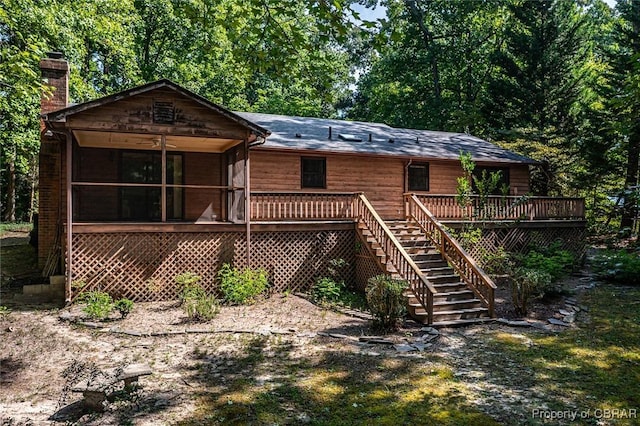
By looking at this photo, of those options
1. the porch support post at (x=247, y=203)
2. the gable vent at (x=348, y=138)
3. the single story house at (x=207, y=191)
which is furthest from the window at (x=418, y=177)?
the porch support post at (x=247, y=203)

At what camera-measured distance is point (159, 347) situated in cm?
781

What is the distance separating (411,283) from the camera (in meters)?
10.9

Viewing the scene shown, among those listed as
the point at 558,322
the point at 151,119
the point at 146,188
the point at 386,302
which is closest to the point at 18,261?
the point at 146,188

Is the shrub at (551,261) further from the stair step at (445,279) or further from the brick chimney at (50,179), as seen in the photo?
the brick chimney at (50,179)

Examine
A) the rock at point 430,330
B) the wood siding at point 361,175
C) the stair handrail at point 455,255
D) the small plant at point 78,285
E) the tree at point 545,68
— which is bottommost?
the rock at point 430,330

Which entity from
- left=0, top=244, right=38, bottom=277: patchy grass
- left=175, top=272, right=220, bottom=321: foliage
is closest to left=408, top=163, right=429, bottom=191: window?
left=175, top=272, right=220, bottom=321: foliage

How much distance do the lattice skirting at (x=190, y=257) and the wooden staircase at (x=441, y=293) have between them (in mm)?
2070

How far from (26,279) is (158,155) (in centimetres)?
543

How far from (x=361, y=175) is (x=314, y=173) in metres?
1.79

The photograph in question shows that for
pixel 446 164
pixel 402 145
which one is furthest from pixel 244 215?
pixel 446 164

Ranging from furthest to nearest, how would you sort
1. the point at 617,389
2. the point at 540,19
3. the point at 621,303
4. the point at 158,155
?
1. the point at 540,19
2. the point at 158,155
3. the point at 621,303
4. the point at 617,389

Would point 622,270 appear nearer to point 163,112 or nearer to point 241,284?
point 241,284

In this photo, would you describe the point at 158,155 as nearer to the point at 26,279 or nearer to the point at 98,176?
the point at 98,176

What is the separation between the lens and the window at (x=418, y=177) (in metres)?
16.9
